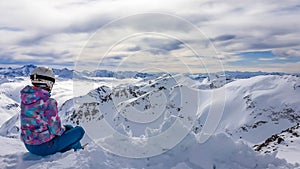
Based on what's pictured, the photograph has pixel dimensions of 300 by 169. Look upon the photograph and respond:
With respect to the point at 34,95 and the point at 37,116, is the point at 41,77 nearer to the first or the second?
the point at 34,95

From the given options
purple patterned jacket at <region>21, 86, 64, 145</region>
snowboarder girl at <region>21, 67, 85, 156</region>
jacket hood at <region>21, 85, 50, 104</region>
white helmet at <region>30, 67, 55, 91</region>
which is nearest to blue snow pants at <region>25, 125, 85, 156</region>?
snowboarder girl at <region>21, 67, 85, 156</region>

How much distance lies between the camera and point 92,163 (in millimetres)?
8453

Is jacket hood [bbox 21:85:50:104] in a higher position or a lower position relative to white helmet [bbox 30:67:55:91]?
lower

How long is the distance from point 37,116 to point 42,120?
0.58 ft

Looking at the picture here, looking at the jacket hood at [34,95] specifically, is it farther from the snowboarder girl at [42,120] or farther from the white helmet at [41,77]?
the white helmet at [41,77]

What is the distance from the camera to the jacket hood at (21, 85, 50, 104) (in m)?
8.75

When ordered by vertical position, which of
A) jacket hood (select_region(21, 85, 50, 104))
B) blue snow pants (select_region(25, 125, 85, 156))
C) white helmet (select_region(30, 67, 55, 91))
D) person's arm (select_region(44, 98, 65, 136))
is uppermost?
white helmet (select_region(30, 67, 55, 91))

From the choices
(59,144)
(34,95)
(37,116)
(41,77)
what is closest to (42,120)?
(37,116)

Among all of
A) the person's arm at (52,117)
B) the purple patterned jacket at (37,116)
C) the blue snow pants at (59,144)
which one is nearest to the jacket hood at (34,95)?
the purple patterned jacket at (37,116)

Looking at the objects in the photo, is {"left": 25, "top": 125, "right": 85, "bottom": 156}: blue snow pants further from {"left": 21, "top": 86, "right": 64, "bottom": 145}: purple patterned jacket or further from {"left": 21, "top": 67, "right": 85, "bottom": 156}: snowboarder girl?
{"left": 21, "top": 86, "right": 64, "bottom": 145}: purple patterned jacket

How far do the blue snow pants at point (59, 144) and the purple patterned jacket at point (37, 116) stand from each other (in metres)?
0.17

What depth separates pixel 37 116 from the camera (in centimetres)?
876

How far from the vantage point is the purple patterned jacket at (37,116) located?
345 inches

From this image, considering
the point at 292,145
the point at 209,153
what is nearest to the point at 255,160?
the point at 209,153
